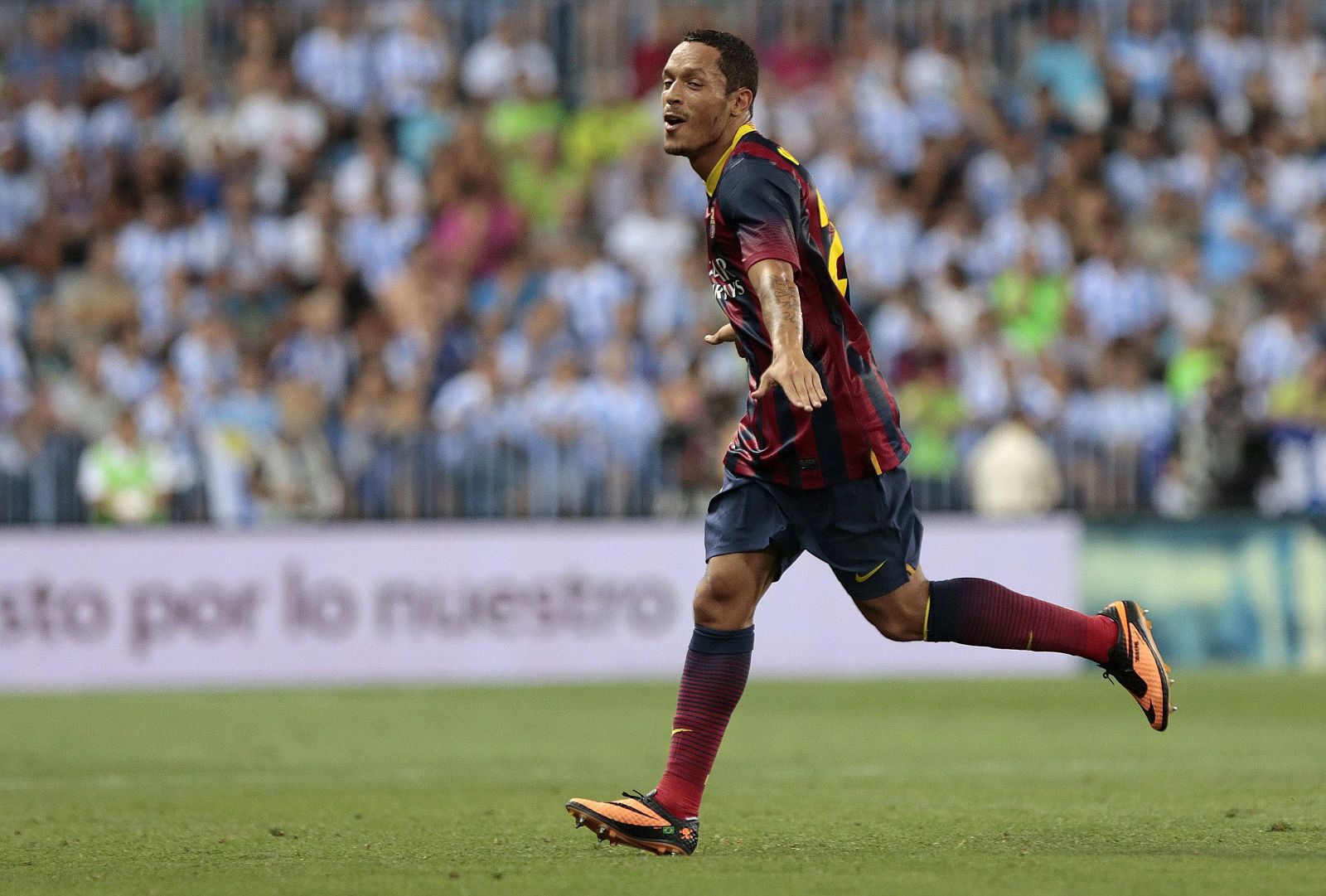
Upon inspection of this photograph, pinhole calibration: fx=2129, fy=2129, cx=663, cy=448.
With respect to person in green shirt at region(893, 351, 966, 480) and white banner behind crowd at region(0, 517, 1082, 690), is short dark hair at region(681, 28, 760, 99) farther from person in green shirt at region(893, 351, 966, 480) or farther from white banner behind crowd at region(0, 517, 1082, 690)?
person in green shirt at region(893, 351, 966, 480)

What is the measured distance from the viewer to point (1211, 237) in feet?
62.5

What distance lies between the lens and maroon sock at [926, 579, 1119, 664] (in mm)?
6234

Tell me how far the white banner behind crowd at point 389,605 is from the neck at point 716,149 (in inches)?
357

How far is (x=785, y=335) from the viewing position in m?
5.61

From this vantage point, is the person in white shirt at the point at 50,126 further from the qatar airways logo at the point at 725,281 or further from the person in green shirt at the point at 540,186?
the qatar airways logo at the point at 725,281

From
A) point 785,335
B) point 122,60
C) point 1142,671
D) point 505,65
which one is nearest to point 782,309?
point 785,335

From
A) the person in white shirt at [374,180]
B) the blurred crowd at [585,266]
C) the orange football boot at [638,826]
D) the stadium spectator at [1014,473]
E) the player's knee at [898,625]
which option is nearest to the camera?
the orange football boot at [638,826]

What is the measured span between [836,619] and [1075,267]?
4.63m

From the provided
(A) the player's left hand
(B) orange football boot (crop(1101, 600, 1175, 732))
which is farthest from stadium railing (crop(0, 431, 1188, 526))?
(A) the player's left hand

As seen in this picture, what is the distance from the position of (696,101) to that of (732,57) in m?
0.18

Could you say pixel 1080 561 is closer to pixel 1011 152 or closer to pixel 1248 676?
pixel 1248 676

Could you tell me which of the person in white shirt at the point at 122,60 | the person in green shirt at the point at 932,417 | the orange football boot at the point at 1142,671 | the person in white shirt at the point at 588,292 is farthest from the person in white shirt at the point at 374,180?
the orange football boot at the point at 1142,671

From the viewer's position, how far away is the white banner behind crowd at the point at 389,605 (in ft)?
48.9

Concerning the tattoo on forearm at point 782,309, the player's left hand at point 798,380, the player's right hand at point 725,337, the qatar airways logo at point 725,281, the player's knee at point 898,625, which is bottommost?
the player's knee at point 898,625
